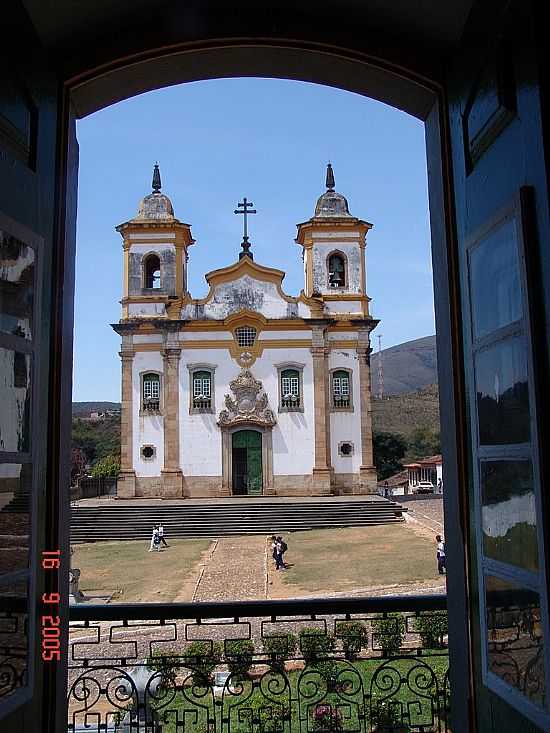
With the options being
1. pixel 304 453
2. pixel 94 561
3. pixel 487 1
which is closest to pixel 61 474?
pixel 487 1

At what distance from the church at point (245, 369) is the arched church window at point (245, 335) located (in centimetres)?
3

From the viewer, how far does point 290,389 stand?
21.8 meters

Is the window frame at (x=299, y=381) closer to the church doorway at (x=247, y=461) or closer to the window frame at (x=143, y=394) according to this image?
the church doorway at (x=247, y=461)

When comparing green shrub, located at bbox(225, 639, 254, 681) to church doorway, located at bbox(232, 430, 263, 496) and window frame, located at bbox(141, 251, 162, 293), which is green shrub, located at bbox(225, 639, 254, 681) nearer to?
church doorway, located at bbox(232, 430, 263, 496)

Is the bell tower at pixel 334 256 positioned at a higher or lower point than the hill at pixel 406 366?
lower

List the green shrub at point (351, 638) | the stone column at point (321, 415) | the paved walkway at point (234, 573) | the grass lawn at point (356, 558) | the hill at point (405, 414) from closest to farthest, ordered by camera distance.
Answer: the green shrub at point (351, 638)
the paved walkway at point (234, 573)
the grass lawn at point (356, 558)
the stone column at point (321, 415)
the hill at point (405, 414)

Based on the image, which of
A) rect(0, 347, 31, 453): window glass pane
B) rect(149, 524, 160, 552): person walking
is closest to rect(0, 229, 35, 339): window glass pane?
rect(0, 347, 31, 453): window glass pane

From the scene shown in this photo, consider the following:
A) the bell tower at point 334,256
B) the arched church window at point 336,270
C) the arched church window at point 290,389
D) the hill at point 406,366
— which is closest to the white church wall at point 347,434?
the arched church window at point 290,389

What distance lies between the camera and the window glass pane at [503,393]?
162 centimetres

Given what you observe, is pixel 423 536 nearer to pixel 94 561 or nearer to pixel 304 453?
pixel 304 453

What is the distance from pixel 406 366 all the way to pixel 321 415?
7681 cm

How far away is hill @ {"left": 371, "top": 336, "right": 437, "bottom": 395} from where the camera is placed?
8888 centimetres

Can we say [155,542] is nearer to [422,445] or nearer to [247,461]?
[247,461]

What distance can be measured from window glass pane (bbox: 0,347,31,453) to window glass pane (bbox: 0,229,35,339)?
7 centimetres
